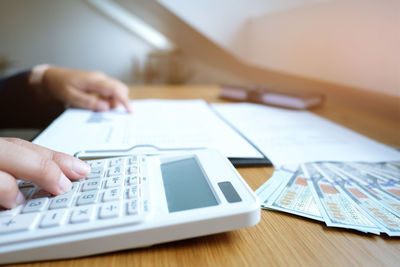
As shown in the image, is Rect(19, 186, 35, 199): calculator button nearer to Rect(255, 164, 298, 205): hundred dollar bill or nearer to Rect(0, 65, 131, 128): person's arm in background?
Rect(255, 164, 298, 205): hundred dollar bill

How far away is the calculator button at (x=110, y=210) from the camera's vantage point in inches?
8.8

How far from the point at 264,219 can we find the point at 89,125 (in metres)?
0.38

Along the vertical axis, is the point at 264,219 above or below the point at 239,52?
below

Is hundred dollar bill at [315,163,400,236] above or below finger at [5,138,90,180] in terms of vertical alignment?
below

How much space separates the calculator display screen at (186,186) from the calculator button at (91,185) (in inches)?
2.7

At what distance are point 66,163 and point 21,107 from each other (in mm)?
658

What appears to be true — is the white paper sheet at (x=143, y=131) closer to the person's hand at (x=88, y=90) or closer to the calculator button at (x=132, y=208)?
the person's hand at (x=88, y=90)

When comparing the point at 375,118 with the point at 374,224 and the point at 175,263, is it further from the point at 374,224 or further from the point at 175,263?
the point at 175,263

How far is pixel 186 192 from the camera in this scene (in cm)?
28

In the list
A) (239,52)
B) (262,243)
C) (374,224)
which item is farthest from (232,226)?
(239,52)

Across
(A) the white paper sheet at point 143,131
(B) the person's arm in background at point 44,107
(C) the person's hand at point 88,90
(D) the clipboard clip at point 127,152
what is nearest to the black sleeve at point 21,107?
(B) the person's arm in background at point 44,107

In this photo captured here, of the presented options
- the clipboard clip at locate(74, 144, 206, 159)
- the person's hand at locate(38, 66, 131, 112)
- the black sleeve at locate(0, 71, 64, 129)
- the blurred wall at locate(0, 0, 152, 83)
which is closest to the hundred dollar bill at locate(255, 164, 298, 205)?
the clipboard clip at locate(74, 144, 206, 159)

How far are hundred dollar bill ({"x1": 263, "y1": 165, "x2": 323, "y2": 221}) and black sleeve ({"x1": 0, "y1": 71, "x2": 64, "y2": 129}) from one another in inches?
26.6

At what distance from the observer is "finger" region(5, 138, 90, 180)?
0.92 ft
